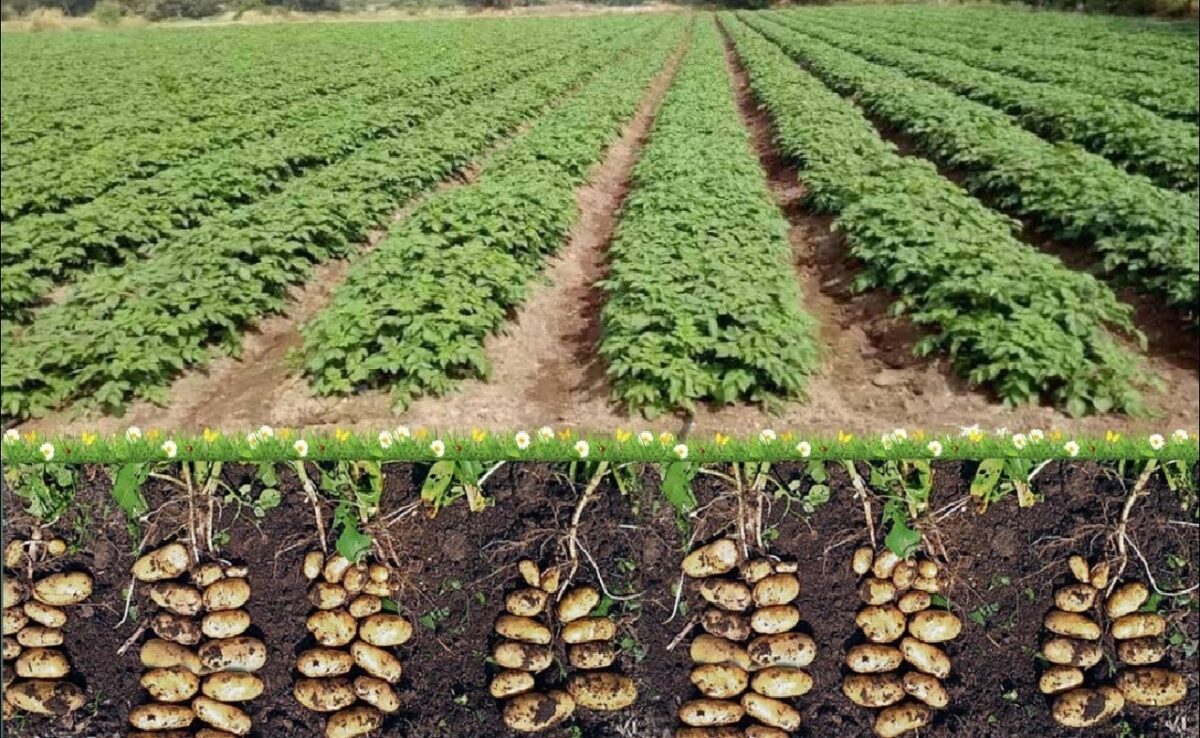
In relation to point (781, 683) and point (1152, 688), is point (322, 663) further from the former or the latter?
point (1152, 688)

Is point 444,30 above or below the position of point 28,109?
above

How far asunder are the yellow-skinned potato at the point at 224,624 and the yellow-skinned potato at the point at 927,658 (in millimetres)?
2608

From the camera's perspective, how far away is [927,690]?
3154 millimetres

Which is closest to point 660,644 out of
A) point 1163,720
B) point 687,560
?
point 687,560

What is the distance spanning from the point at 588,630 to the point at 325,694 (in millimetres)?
1036

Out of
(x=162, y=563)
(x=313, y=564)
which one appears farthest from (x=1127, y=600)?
(x=162, y=563)

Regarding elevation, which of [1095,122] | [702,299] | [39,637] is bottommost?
[39,637]

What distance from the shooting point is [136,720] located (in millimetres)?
3127

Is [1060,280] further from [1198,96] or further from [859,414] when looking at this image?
[1198,96]

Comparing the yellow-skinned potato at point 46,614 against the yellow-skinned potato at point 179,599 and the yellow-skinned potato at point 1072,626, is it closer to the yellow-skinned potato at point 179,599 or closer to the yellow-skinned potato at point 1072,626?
the yellow-skinned potato at point 179,599

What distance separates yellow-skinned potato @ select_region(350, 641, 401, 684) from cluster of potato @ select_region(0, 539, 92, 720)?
111 centimetres

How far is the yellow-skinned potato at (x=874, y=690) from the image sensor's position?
3156 millimetres

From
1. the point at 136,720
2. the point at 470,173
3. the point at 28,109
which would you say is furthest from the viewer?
the point at 470,173

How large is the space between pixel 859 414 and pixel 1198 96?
12395 mm
